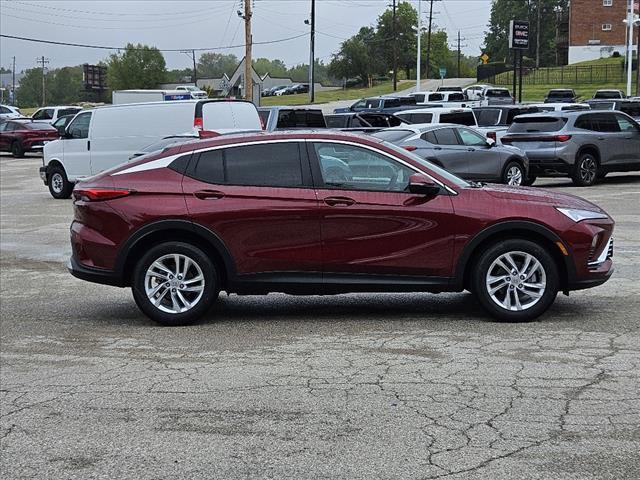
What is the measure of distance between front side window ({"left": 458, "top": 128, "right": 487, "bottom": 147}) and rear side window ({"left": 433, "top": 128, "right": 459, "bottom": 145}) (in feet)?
0.62

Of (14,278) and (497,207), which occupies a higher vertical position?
(497,207)

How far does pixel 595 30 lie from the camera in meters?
98.1

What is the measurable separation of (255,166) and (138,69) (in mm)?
125009

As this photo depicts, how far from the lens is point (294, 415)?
19.3 feet

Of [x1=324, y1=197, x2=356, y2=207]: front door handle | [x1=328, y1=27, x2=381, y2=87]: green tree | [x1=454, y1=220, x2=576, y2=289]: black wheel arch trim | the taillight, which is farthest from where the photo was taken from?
[x1=328, y1=27, x2=381, y2=87]: green tree

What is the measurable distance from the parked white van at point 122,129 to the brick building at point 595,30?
275ft

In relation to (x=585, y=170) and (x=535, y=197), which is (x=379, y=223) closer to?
(x=535, y=197)

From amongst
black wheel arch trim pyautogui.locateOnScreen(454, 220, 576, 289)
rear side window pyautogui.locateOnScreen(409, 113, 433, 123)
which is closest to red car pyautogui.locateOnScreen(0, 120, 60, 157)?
rear side window pyautogui.locateOnScreen(409, 113, 433, 123)

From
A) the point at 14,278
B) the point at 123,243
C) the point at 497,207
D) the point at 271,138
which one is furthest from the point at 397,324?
the point at 14,278

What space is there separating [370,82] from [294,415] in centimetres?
10354

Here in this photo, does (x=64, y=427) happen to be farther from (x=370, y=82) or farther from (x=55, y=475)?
(x=370, y=82)

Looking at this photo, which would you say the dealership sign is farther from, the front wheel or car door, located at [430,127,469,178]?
car door, located at [430,127,469,178]

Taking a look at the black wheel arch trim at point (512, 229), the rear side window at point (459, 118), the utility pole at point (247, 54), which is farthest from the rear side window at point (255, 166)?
the utility pole at point (247, 54)

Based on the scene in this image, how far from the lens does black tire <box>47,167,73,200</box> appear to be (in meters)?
23.3
